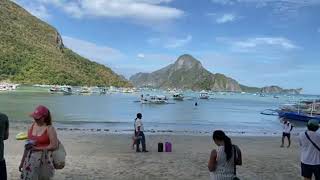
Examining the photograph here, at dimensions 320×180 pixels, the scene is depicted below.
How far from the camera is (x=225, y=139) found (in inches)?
243

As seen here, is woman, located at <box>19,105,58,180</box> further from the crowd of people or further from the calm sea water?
the calm sea water

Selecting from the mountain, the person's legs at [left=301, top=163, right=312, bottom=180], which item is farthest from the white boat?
the person's legs at [left=301, top=163, right=312, bottom=180]

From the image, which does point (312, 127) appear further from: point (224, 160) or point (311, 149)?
point (224, 160)

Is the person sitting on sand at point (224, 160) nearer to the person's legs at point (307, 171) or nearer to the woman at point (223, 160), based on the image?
the woman at point (223, 160)

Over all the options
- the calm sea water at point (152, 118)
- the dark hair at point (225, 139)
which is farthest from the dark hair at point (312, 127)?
the calm sea water at point (152, 118)

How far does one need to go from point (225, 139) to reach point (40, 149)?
2412mm

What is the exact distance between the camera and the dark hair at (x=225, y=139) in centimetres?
614

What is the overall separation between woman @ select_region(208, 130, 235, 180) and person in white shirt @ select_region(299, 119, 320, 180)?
2.36m

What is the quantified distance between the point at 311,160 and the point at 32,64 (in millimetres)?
169137

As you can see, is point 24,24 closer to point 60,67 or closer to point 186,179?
point 60,67

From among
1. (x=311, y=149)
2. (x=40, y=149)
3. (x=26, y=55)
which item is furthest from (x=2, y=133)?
(x=26, y=55)

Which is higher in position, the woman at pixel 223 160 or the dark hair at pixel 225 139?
the dark hair at pixel 225 139

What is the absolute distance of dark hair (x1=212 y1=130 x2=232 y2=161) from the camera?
6.14 m

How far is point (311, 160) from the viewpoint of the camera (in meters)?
8.12
